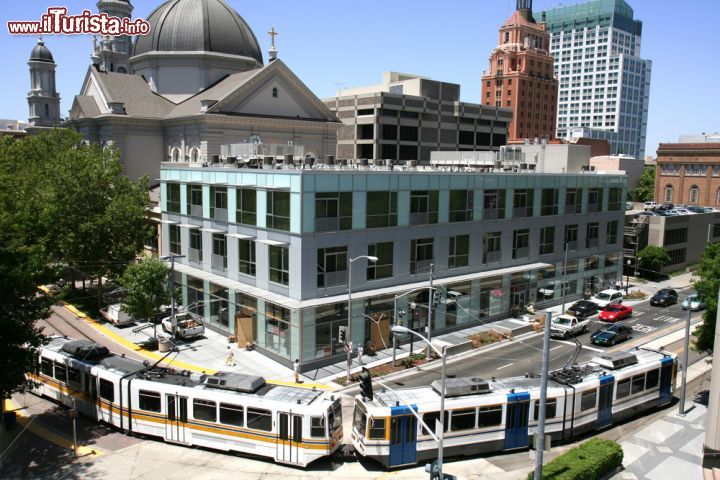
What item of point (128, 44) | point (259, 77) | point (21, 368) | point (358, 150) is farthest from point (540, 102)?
point (21, 368)

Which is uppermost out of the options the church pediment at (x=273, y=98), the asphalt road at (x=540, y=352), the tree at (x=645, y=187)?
the church pediment at (x=273, y=98)

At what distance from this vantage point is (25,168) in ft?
193

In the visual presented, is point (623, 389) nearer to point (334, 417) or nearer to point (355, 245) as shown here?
point (334, 417)

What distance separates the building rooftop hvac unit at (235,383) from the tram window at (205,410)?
2.59ft

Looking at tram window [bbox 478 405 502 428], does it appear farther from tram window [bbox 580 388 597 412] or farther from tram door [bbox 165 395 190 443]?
tram door [bbox 165 395 190 443]

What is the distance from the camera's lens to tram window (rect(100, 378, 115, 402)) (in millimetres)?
26116

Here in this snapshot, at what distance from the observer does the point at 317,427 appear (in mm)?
23047

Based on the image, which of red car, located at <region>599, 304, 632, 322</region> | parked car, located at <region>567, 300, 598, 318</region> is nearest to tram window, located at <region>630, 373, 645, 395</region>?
parked car, located at <region>567, 300, 598, 318</region>

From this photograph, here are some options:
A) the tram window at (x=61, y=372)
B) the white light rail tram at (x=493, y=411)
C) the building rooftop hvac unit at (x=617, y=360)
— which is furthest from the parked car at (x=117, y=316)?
the building rooftop hvac unit at (x=617, y=360)

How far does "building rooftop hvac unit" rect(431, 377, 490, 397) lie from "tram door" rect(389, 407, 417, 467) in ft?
6.43

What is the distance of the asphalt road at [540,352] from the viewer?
114 feet

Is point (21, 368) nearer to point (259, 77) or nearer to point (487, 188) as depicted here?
point (487, 188)

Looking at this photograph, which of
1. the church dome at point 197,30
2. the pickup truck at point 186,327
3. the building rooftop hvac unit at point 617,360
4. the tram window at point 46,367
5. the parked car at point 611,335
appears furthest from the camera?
the church dome at point 197,30

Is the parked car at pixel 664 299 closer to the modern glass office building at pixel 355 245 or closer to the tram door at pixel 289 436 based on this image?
the modern glass office building at pixel 355 245
